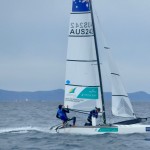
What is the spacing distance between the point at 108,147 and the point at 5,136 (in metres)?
6.85

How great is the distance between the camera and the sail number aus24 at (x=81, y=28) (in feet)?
86.3

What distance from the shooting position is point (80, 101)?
26.5 meters

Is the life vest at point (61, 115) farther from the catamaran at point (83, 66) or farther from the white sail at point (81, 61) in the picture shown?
the white sail at point (81, 61)

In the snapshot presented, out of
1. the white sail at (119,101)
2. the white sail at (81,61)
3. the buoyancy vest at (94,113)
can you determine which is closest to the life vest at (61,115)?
the white sail at (81,61)

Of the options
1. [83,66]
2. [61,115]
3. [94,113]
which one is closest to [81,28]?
[83,66]

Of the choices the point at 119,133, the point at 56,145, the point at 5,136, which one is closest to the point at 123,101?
the point at 119,133

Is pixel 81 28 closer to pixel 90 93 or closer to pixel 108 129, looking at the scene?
pixel 90 93

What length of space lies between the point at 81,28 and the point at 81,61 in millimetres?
1803

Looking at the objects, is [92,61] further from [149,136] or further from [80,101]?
[149,136]

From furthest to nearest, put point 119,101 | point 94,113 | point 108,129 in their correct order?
1. point 119,101
2. point 94,113
3. point 108,129

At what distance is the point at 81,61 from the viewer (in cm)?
2642

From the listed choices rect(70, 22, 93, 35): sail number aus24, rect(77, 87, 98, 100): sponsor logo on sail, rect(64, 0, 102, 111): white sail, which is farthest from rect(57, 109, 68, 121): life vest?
rect(70, 22, 93, 35): sail number aus24

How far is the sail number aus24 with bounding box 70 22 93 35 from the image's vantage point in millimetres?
26312

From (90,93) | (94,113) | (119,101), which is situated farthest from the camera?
(90,93)
